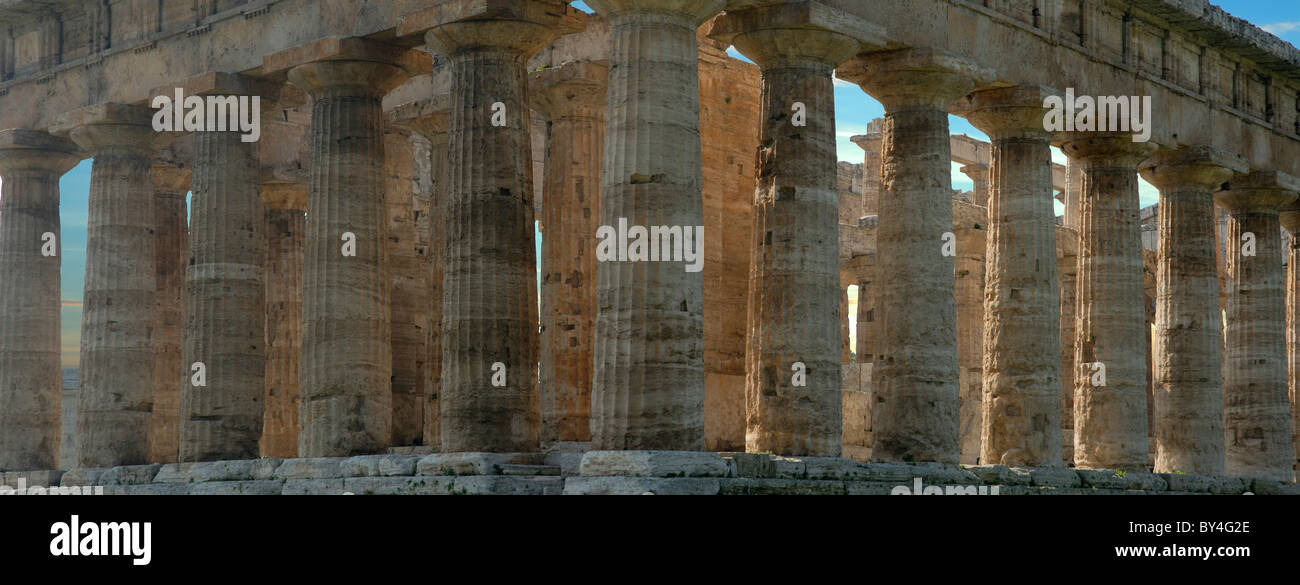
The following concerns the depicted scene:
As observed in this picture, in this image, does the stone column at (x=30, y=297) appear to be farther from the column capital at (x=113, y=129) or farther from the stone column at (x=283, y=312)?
the stone column at (x=283, y=312)

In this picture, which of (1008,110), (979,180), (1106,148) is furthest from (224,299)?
(979,180)

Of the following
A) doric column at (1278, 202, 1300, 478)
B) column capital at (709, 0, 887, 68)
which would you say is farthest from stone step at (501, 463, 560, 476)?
doric column at (1278, 202, 1300, 478)

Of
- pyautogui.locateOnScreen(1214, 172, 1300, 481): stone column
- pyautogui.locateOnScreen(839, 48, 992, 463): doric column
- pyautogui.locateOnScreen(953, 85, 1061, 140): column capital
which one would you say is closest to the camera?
pyautogui.locateOnScreen(839, 48, 992, 463): doric column

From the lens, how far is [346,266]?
30.5m

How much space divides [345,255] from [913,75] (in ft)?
33.4

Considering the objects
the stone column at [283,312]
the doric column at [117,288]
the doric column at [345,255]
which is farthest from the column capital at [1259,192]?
the doric column at [117,288]

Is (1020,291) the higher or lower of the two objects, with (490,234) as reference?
lower

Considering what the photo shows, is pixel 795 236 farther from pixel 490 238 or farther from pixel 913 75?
pixel 490 238

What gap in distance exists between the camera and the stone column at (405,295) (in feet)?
123

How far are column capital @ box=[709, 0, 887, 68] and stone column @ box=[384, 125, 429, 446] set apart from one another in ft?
35.0

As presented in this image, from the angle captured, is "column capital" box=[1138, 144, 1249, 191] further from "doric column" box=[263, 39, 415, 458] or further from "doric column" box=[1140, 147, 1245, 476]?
"doric column" box=[263, 39, 415, 458]

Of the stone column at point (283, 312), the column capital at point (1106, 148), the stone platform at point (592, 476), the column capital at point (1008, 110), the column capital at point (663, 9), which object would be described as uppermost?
the column capital at point (663, 9)

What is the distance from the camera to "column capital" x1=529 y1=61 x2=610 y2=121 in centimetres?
3173

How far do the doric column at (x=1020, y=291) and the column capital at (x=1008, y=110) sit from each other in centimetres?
2
